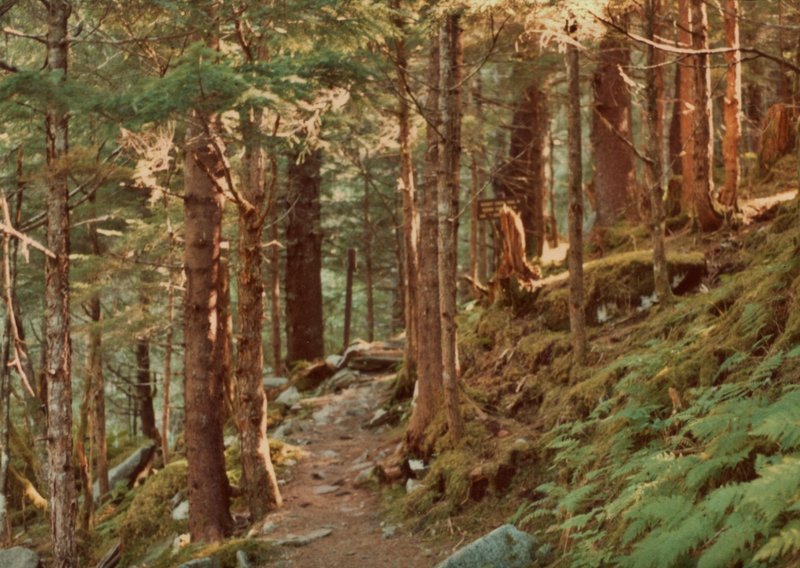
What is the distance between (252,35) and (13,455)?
570 inches

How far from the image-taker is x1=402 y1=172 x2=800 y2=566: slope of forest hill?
14.2ft

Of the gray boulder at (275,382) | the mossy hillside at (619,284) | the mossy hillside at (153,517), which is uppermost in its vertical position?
the mossy hillside at (619,284)

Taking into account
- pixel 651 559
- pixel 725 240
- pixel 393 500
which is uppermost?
pixel 725 240

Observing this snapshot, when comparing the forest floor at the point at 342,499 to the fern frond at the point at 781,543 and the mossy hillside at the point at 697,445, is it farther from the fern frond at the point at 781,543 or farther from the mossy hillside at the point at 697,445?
the fern frond at the point at 781,543

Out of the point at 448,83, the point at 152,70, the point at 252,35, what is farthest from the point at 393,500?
the point at 152,70

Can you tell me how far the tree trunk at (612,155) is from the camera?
15.2 metres

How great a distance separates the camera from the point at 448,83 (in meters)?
9.62

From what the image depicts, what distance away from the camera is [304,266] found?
67.7ft

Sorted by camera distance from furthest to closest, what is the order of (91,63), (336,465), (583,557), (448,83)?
(91,63) → (336,465) → (448,83) → (583,557)

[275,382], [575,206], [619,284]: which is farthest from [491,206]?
[275,382]

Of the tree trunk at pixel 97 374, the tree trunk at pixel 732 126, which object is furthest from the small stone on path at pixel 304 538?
the tree trunk at pixel 732 126

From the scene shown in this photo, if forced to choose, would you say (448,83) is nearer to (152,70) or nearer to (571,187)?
(571,187)

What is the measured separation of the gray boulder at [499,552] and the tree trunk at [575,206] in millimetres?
3433

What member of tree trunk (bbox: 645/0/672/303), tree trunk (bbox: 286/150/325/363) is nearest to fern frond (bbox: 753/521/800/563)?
tree trunk (bbox: 645/0/672/303)
